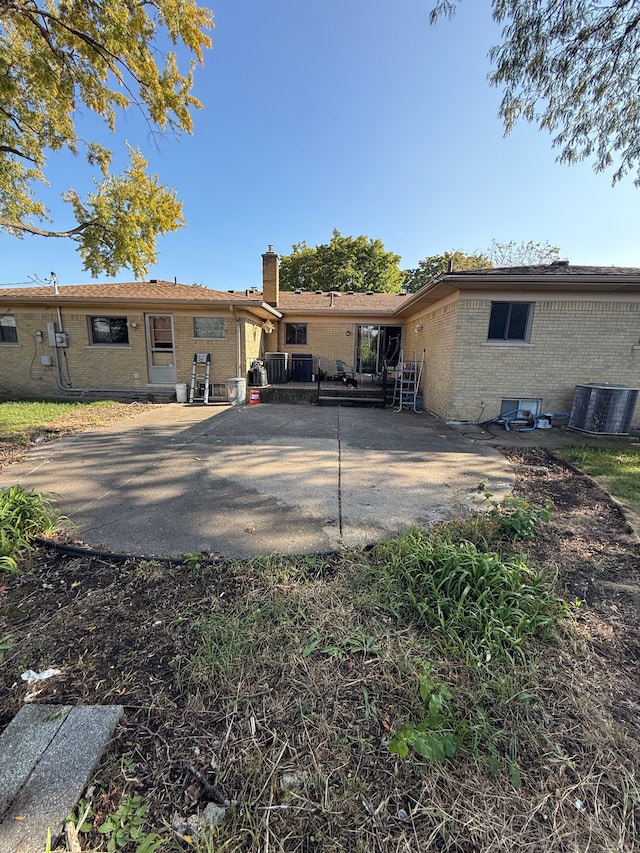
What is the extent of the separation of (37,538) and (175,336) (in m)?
9.47

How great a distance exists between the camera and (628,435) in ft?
24.0

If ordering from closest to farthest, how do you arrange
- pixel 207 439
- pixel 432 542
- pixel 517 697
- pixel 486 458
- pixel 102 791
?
1. pixel 102 791
2. pixel 517 697
3. pixel 432 542
4. pixel 486 458
5. pixel 207 439

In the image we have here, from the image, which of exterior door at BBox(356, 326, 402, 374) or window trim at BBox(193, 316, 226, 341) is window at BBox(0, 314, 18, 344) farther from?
exterior door at BBox(356, 326, 402, 374)

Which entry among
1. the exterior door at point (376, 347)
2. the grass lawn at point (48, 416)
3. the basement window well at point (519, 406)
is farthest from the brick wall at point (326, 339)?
the basement window well at point (519, 406)

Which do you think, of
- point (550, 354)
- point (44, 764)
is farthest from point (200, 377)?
point (44, 764)

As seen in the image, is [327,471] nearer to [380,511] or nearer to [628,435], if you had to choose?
[380,511]

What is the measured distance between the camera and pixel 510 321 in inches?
316

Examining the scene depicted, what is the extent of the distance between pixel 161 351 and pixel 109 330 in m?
1.78

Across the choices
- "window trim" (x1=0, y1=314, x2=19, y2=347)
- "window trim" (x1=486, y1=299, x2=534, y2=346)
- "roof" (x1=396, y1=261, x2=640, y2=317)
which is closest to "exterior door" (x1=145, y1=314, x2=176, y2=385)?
"window trim" (x1=0, y1=314, x2=19, y2=347)

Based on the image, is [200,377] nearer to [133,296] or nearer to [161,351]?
[161,351]

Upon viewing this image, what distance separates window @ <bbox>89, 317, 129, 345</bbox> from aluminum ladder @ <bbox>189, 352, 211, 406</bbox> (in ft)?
8.22

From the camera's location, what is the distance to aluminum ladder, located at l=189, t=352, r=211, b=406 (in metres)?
10.9

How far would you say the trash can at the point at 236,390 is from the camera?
34.5ft

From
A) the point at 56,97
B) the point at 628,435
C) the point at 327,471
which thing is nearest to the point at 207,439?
the point at 327,471
